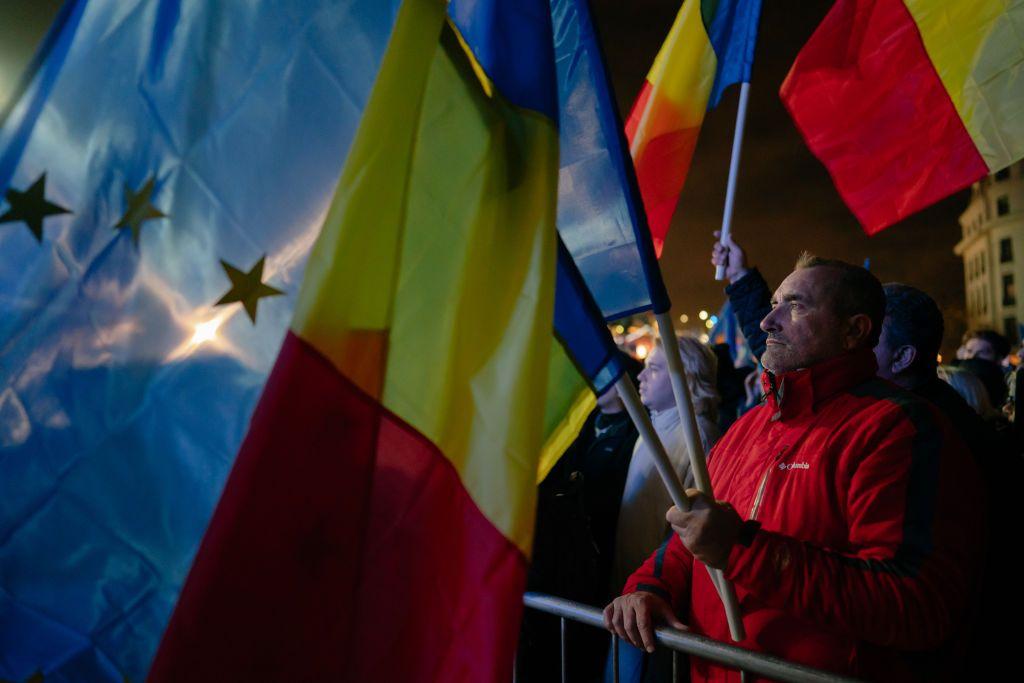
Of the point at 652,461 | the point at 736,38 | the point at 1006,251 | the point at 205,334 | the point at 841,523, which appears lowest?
the point at 841,523

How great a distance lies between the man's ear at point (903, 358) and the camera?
309cm

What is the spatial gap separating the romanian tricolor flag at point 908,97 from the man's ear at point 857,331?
5.85ft

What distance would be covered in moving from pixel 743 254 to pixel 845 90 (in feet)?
3.85

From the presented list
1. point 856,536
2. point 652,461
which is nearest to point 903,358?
point 856,536

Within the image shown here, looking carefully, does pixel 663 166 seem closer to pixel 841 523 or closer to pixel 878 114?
pixel 878 114

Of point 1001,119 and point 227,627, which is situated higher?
point 1001,119

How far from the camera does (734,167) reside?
11.4ft

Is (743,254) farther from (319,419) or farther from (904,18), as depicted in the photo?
(319,419)

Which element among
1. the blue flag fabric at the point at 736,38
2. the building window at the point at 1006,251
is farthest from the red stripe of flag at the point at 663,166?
→ the building window at the point at 1006,251

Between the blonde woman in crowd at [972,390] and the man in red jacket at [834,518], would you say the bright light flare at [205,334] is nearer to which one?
the man in red jacket at [834,518]

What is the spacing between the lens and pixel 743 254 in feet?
12.9

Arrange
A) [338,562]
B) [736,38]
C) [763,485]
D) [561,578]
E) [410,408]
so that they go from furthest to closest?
[736,38] < [561,578] < [763,485] < [410,408] < [338,562]

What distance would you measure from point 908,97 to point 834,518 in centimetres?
279

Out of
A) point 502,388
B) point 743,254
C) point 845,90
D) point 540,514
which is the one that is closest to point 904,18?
point 845,90
